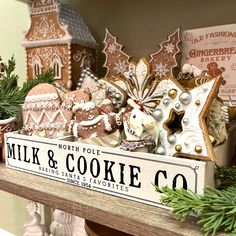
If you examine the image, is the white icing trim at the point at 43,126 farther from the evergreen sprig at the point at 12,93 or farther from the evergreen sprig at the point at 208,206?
the evergreen sprig at the point at 208,206

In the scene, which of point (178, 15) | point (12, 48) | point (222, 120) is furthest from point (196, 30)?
point (12, 48)

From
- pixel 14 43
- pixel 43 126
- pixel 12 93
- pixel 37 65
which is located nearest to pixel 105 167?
pixel 43 126

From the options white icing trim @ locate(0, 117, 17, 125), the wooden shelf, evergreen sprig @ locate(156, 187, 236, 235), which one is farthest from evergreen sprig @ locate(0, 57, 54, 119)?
evergreen sprig @ locate(156, 187, 236, 235)

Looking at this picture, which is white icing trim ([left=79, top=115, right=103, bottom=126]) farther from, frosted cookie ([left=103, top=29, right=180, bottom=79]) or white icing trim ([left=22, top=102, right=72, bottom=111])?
frosted cookie ([left=103, top=29, right=180, bottom=79])

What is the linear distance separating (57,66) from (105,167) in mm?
334

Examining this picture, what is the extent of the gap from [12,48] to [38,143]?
578mm

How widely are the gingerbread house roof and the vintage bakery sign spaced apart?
0.25 m

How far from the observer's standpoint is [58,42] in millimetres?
653

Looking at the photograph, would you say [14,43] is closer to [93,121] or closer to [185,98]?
[93,121]

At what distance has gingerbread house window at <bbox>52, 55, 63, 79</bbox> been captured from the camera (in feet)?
2.18

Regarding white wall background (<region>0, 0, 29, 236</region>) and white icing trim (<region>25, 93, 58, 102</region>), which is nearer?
white icing trim (<region>25, 93, 58, 102</region>)

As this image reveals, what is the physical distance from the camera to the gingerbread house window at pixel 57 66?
2.18 ft

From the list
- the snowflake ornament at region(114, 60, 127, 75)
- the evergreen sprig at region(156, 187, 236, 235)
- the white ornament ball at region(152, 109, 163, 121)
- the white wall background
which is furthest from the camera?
the white wall background

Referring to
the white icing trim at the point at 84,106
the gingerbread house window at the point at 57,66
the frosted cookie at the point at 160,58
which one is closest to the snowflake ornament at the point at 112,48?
the frosted cookie at the point at 160,58
